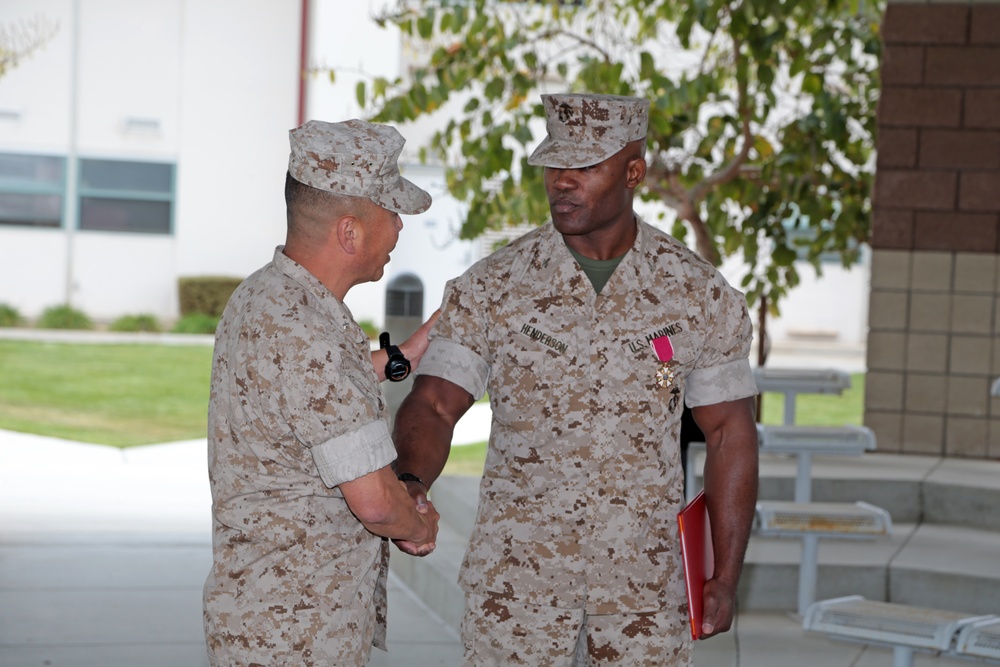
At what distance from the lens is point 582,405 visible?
2748mm

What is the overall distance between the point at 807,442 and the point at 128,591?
3.10m

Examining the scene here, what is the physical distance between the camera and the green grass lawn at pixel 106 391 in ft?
39.1

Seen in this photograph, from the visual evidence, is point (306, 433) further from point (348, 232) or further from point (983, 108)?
point (983, 108)

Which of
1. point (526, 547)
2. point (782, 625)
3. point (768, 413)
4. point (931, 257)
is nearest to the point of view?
point (526, 547)

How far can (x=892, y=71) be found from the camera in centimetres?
734

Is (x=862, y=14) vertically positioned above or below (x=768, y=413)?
above

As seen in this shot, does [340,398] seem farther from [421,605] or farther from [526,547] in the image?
[421,605]

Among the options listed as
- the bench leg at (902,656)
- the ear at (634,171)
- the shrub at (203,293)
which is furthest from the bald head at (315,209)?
the shrub at (203,293)

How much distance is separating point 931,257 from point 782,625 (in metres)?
2.77

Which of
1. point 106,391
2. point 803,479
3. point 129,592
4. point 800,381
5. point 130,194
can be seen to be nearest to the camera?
point 803,479

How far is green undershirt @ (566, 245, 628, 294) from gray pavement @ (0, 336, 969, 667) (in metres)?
2.45

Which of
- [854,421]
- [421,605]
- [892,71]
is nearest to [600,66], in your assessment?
[892,71]

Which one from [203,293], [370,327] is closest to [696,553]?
[370,327]

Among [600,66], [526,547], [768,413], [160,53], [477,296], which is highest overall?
[160,53]
